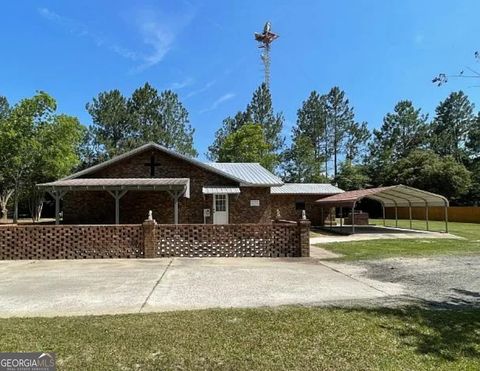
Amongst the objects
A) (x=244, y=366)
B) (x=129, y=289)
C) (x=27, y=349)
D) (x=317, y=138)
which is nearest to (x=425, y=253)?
(x=129, y=289)

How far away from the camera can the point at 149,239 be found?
11828 mm

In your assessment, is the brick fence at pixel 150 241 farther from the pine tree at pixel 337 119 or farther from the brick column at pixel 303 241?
the pine tree at pixel 337 119

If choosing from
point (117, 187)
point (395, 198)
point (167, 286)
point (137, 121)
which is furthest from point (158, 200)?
point (137, 121)

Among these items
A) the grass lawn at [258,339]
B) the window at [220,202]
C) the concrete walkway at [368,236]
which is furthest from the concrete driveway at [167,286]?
the window at [220,202]

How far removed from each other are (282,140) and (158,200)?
29830 millimetres

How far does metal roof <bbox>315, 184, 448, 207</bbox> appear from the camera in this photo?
2142 cm

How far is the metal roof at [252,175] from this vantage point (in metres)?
19.9

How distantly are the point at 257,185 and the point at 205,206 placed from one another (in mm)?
2659

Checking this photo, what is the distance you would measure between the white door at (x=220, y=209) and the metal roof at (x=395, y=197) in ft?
21.0

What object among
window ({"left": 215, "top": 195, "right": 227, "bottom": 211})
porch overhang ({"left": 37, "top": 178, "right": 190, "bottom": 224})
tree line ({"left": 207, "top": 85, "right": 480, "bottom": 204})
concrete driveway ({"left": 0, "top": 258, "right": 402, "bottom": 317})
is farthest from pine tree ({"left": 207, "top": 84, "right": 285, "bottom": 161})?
concrete driveway ({"left": 0, "top": 258, "right": 402, "bottom": 317})

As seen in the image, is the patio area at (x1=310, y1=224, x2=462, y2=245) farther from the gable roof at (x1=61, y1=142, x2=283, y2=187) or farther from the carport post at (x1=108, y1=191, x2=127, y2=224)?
the carport post at (x1=108, y1=191, x2=127, y2=224)

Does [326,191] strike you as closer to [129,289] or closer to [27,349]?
[129,289]

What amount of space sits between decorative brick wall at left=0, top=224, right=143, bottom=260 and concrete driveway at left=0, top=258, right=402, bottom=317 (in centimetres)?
86

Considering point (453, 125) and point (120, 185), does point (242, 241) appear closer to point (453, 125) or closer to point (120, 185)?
point (120, 185)
